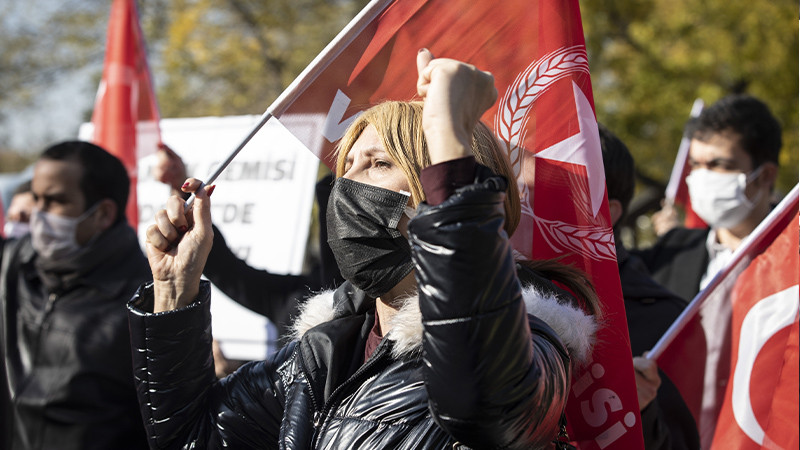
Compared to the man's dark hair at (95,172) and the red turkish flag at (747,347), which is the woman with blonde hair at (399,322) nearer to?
the red turkish flag at (747,347)

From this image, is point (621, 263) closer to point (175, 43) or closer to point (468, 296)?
point (468, 296)

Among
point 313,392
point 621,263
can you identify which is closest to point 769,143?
point 621,263

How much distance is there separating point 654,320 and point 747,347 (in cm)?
35

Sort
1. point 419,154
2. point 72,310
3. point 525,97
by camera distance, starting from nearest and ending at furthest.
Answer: point 419,154
point 525,97
point 72,310

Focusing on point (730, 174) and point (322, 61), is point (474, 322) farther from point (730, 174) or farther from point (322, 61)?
point (730, 174)

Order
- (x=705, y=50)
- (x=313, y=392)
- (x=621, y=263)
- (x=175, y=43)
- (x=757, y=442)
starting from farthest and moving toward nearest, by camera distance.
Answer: (x=175, y=43) < (x=705, y=50) < (x=621, y=263) < (x=757, y=442) < (x=313, y=392)

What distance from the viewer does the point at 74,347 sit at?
3398 mm

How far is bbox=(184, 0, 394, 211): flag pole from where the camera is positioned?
2252 millimetres

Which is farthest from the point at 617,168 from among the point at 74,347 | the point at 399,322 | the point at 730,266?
the point at 74,347

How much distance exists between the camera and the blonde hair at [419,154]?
2.00 m

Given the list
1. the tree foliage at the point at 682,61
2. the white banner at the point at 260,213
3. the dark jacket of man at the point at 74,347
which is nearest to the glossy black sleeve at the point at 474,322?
the dark jacket of man at the point at 74,347

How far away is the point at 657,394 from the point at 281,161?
114 inches

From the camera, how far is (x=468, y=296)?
4.96 ft

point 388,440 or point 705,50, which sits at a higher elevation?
point 705,50
